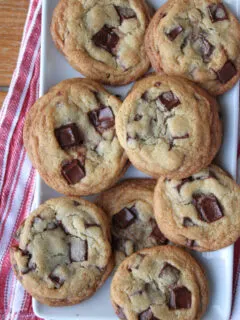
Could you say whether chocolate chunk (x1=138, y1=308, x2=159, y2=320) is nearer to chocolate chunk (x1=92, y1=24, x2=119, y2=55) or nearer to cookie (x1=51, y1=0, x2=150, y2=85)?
cookie (x1=51, y1=0, x2=150, y2=85)

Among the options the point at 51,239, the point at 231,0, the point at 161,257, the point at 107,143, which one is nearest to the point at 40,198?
the point at 51,239

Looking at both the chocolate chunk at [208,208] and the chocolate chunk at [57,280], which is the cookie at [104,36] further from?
the chocolate chunk at [57,280]

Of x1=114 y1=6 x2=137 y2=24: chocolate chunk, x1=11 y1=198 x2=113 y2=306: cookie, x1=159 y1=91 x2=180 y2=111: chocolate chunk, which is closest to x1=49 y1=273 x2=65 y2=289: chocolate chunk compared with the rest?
x1=11 y1=198 x2=113 y2=306: cookie

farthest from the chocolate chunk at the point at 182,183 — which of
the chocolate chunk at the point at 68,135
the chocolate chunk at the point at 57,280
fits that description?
the chocolate chunk at the point at 57,280

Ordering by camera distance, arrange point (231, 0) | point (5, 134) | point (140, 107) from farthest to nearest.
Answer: point (5, 134) → point (231, 0) → point (140, 107)

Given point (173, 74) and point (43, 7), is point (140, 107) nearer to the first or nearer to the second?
point (173, 74)
